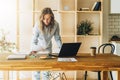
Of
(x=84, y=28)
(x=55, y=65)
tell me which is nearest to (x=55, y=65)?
(x=55, y=65)

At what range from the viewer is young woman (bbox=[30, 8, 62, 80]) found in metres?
3.75

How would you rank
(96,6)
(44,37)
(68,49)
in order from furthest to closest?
(96,6), (44,37), (68,49)

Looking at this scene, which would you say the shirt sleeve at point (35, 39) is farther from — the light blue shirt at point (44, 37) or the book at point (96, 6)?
the book at point (96, 6)

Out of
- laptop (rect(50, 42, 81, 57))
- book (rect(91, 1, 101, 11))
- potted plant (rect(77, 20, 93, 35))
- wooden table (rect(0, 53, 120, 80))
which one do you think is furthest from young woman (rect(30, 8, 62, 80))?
book (rect(91, 1, 101, 11))

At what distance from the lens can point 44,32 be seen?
379 centimetres

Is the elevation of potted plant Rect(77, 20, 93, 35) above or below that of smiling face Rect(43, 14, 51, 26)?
below

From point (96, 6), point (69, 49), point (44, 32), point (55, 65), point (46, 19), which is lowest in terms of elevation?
point (55, 65)

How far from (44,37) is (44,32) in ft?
0.28

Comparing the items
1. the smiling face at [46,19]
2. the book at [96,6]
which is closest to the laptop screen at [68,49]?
the smiling face at [46,19]

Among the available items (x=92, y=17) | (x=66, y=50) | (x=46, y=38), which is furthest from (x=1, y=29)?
(x=66, y=50)

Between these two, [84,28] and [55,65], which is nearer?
[55,65]

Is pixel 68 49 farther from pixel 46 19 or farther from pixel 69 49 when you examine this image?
pixel 46 19

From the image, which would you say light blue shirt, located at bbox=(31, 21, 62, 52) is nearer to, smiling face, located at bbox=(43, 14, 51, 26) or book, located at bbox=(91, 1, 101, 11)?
smiling face, located at bbox=(43, 14, 51, 26)

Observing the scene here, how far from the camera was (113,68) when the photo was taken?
269 centimetres
